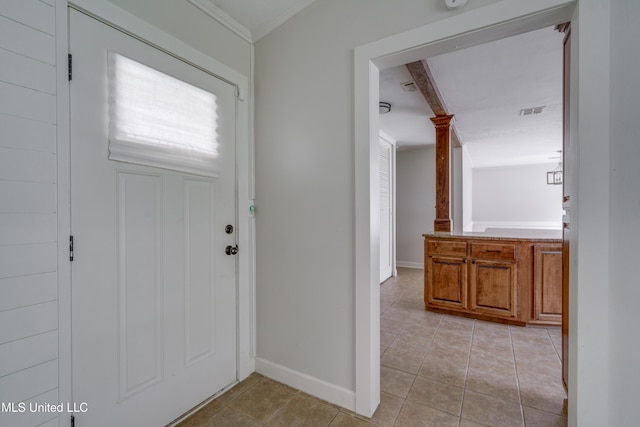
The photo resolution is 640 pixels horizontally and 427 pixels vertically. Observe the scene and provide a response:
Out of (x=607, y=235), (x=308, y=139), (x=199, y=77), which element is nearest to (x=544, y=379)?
(x=607, y=235)

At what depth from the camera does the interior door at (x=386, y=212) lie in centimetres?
467

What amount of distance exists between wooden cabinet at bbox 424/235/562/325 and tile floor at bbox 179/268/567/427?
23 cm

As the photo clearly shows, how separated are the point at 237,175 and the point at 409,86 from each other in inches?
81.4

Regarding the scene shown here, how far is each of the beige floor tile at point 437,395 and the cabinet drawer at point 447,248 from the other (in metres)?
1.57

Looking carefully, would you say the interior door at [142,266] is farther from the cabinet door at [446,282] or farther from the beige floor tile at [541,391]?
the cabinet door at [446,282]

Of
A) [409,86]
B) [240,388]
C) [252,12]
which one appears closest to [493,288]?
[409,86]

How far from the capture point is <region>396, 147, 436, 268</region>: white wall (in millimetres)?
5684

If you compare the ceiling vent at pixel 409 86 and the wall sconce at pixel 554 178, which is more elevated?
the ceiling vent at pixel 409 86

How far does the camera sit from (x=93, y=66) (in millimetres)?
1286

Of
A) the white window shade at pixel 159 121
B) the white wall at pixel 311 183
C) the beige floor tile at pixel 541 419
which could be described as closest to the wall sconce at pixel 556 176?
the beige floor tile at pixel 541 419

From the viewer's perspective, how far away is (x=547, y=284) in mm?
2758

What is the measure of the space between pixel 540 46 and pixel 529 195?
24.3 feet

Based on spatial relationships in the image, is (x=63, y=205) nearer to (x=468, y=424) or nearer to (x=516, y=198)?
(x=468, y=424)

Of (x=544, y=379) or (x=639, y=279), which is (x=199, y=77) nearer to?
(x=639, y=279)
